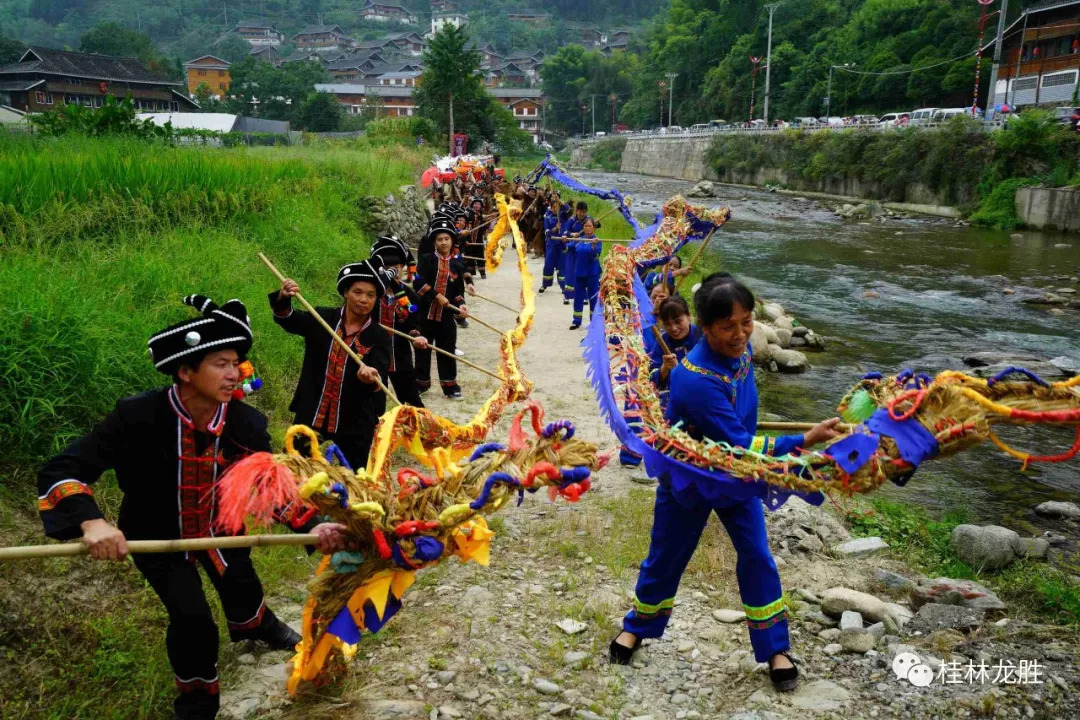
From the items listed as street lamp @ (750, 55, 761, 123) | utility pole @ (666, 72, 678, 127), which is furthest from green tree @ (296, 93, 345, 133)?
utility pole @ (666, 72, 678, 127)

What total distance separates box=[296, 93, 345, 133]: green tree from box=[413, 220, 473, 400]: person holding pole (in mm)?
40559

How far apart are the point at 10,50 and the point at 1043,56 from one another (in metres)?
47.1

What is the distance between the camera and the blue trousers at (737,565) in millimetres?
3328

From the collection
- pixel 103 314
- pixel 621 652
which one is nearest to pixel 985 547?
pixel 621 652

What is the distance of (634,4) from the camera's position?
4557 inches

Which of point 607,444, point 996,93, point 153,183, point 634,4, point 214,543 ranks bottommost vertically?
point 607,444

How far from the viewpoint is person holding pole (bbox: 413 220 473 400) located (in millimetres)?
7844

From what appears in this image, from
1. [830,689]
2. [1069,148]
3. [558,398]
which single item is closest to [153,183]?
[558,398]

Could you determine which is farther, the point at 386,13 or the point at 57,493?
the point at 386,13

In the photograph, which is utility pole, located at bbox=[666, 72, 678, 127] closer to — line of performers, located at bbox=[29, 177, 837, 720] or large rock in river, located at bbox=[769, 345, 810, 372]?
large rock in river, located at bbox=[769, 345, 810, 372]

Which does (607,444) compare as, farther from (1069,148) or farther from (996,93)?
(996,93)

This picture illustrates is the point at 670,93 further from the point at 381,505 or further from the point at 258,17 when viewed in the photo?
the point at 258,17

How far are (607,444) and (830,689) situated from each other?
343cm

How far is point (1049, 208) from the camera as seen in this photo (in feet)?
75.3
